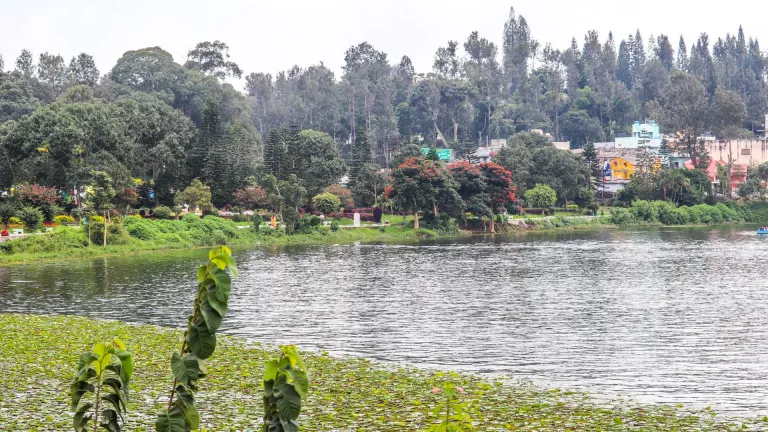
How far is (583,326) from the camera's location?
31.3 meters

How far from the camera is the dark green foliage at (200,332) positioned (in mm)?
9047

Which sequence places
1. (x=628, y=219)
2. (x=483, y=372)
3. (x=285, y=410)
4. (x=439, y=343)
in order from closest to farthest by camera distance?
1. (x=285, y=410)
2. (x=483, y=372)
3. (x=439, y=343)
4. (x=628, y=219)

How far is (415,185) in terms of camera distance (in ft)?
273

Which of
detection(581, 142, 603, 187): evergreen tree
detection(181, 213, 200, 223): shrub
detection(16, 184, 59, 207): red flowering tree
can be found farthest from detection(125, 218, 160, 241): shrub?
detection(581, 142, 603, 187): evergreen tree

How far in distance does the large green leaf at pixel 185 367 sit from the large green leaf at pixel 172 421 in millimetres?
403

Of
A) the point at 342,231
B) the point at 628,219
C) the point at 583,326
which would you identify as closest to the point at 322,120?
the point at 628,219

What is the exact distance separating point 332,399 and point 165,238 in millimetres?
52745

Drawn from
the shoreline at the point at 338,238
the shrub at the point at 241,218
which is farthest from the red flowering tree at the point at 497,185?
the shrub at the point at 241,218

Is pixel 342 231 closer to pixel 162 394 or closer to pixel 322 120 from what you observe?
pixel 162 394

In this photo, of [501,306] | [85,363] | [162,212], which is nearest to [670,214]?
[162,212]

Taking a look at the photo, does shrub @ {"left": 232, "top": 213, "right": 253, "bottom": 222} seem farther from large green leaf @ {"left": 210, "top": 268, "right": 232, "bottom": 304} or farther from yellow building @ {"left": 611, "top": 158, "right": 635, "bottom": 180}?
large green leaf @ {"left": 210, "top": 268, "right": 232, "bottom": 304}

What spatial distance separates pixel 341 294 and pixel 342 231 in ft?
135

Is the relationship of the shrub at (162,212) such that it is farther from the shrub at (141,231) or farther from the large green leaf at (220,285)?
the large green leaf at (220,285)

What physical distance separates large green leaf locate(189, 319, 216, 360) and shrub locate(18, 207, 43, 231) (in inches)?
2326
